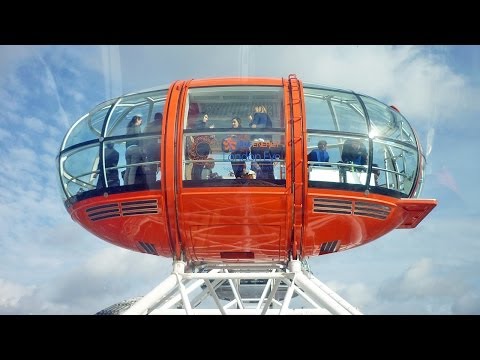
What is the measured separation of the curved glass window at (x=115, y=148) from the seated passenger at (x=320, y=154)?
253cm

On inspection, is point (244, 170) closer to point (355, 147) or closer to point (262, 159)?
point (262, 159)

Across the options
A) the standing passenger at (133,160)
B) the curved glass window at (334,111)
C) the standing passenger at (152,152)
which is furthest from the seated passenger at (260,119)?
the standing passenger at (133,160)

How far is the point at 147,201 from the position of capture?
8.62 meters

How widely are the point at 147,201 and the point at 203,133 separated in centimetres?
147

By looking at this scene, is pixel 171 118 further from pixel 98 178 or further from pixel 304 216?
pixel 304 216

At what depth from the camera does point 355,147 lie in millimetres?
8609

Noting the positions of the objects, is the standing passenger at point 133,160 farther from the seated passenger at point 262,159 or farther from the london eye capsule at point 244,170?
the seated passenger at point 262,159

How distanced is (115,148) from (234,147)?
210cm

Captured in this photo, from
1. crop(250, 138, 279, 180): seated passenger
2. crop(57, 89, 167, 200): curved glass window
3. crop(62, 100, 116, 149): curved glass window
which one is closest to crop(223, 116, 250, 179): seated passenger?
crop(250, 138, 279, 180): seated passenger

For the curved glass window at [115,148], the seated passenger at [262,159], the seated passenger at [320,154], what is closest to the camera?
the seated passenger at [262,159]

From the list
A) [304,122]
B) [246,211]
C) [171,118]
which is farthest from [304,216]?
[171,118]

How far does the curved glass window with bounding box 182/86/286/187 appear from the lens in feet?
27.3

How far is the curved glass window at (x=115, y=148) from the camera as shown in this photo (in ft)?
28.4

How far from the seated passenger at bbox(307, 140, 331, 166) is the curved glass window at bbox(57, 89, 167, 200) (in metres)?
2.53
